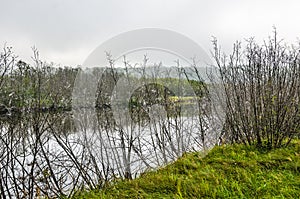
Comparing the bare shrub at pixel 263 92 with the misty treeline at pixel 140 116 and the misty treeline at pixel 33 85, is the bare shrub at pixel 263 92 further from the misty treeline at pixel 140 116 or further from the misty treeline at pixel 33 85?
the misty treeline at pixel 33 85

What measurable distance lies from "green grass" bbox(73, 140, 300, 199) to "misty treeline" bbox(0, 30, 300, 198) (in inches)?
Answer: 24.2

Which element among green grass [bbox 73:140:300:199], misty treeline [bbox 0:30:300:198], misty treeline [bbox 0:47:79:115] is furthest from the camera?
misty treeline [bbox 0:30:300:198]

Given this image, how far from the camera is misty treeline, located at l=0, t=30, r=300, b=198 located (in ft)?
11.2

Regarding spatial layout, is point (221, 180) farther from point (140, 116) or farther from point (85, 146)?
point (140, 116)

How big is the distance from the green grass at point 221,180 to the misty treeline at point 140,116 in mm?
615

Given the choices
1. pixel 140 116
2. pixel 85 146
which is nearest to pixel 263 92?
pixel 140 116

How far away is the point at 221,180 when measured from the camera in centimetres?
264

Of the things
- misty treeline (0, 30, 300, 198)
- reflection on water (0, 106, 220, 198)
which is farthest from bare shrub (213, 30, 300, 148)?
reflection on water (0, 106, 220, 198)

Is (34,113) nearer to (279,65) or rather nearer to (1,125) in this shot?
(1,125)

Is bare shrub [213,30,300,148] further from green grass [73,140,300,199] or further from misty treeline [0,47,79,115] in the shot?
misty treeline [0,47,79,115]

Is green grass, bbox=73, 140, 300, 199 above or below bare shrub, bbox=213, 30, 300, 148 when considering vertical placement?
below

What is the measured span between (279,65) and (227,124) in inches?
45.3

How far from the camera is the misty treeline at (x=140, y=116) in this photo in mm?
3400

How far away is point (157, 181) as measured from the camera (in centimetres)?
270
